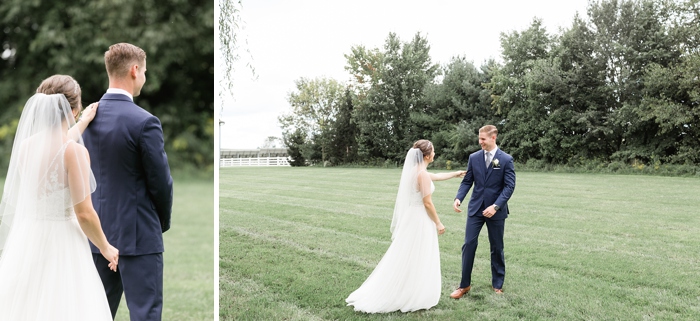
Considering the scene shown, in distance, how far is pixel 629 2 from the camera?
5.54 metres

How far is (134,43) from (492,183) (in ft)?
35.2

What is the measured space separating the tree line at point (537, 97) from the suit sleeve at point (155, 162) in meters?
3.95

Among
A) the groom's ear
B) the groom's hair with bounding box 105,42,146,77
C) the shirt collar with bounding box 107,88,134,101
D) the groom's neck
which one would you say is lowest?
the shirt collar with bounding box 107,88,134,101

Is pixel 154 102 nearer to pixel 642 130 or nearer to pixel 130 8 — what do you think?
pixel 130 8

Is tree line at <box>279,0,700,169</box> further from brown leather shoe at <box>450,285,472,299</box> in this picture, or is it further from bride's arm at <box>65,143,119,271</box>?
bride's arm at <box>65,143,119,271</box>

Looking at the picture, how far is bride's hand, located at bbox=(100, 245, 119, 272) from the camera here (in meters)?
2.35

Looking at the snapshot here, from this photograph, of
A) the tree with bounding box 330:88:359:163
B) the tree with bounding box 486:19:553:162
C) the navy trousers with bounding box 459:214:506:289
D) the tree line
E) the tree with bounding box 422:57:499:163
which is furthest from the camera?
the tree with bounding box 330:88:359:163

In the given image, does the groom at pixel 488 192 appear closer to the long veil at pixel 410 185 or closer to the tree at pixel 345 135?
the long veil at pixel 410 185

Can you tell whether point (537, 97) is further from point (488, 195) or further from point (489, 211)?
point (489, 211)

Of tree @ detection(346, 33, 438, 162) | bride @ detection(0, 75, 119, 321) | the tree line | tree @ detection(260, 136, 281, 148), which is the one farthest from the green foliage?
bride @ detection(0, 75, 119, 321)

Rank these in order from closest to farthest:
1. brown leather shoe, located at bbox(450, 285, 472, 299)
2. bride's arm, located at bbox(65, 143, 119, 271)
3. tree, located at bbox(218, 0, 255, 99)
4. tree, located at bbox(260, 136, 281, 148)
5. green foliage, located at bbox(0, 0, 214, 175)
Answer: bride's arm, located at bbox(65, 143, 119, 271)
brown leather shoe, located at bbox(450, 285, 472, 299)
tree, located at bbox(218, 0, 255, 99)
tree, located at bbox(260, 136, 281, 148)
green foliage, located at bbox(0, 0, 214, 175)

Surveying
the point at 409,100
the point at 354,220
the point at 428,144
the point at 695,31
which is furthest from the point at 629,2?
the point at 354,220

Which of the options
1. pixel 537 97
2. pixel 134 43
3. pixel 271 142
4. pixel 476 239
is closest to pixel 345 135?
pixel 271 142

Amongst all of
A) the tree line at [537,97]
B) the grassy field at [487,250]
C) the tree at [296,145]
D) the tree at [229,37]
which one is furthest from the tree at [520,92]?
the tree at [229,37]
